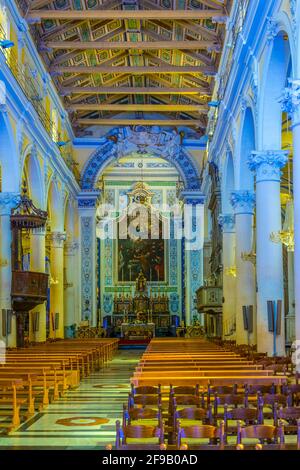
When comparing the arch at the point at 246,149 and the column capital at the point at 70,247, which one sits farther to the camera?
the column capital at the point at 70,247

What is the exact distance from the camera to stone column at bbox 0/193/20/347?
21594mm

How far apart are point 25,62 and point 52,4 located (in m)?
2.22

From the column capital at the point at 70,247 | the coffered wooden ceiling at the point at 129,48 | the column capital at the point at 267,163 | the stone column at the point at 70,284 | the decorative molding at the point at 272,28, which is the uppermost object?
the coffered wooden ceiling at the point at 129,48

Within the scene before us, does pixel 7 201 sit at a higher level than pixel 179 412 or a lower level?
higher

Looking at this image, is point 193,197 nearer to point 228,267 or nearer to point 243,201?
point 228,267

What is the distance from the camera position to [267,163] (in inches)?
707

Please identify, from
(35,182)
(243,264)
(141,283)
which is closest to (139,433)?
(243,264)

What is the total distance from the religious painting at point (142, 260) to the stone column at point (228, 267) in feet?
55.7

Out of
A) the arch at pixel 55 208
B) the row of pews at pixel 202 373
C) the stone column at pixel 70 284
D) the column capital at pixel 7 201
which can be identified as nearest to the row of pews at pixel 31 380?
the row of pews at pixel 202 373

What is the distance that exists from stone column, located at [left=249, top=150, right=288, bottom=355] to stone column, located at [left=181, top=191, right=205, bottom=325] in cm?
2063

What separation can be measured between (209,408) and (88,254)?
30.6 metres

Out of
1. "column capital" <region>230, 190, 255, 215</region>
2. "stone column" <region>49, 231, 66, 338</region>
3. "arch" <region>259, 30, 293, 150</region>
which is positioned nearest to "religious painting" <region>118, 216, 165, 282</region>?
"stone column" <region>49, 231, 66, 338</region>

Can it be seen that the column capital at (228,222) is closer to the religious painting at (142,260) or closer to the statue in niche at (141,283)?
the statue in niche at (141,283)

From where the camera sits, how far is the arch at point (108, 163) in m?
39.2
